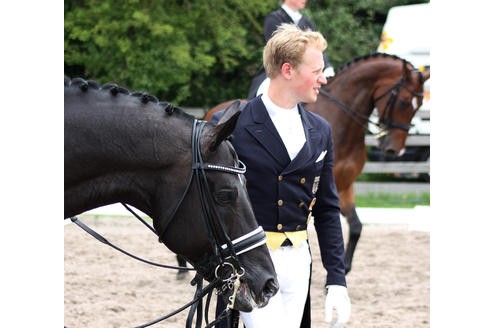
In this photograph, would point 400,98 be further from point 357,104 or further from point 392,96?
point 357,104

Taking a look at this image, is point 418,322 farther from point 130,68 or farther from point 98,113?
point 130,68

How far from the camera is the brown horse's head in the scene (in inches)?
313

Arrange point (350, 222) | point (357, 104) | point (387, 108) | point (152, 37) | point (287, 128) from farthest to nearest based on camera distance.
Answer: point (152, 37), point (387, 108), point (357, 104), point (350, 222), point (287, 128)

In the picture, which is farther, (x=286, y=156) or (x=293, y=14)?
(x=293, y=14)

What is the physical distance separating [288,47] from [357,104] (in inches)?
176

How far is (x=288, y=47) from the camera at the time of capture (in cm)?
344

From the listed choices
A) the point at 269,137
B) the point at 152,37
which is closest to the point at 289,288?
the point at 269,137

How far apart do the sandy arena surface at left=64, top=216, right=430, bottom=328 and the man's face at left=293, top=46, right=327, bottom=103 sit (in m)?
3.03

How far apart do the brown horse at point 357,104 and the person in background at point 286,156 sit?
13.6 feet

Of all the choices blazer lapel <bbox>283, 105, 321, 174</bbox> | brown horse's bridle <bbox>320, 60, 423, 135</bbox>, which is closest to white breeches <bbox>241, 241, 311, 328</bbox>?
blazer lapel <bbox>283, 105, 321, 174</bbox>

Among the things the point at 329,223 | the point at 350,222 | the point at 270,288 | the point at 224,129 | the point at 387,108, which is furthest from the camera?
the point at 387,108

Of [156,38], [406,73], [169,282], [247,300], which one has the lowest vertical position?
[169,282]

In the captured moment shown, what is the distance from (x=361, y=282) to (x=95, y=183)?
17.6ft
